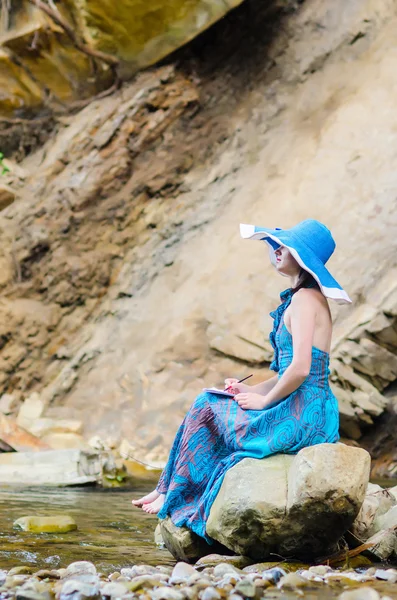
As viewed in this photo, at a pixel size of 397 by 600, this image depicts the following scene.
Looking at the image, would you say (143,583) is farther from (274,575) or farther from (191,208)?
(191,208)

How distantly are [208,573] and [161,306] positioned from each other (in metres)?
6.19

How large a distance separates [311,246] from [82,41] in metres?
7.17

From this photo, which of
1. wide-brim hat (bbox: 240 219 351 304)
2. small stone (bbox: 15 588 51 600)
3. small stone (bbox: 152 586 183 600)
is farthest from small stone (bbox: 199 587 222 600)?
wide-brim hat (bbox: 240 219 351 304)

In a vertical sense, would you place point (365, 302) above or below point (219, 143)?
below

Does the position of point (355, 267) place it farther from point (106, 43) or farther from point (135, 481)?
point (106, 43)

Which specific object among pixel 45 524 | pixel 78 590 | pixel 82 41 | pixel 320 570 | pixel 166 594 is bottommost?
pixel 320 570

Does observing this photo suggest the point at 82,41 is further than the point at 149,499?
Yes

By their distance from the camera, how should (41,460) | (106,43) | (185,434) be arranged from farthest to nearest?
(106,43) → (41,460) → (185,434)

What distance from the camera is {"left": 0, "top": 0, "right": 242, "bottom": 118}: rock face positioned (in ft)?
29.6

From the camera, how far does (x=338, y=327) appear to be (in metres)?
6.80

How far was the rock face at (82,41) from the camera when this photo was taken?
901 centimetres

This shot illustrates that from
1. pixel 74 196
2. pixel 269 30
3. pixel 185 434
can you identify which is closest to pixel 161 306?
pixel 74 196

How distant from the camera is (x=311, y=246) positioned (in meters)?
3.02

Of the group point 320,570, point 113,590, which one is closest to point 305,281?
point 320,570
